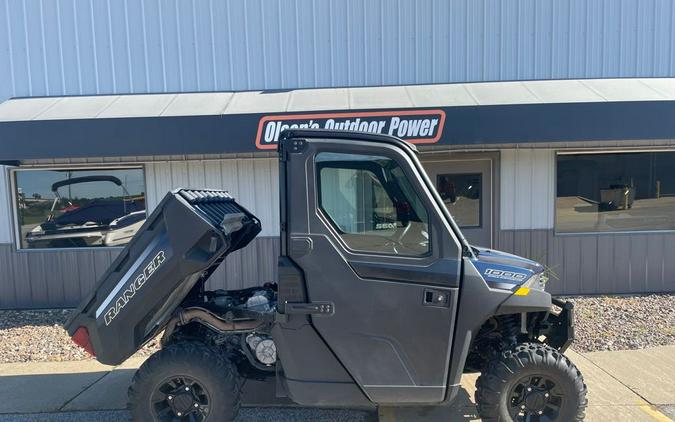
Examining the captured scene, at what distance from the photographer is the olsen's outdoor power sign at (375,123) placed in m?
6.23

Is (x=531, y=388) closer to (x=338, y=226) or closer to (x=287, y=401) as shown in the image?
(x=338, y=226)

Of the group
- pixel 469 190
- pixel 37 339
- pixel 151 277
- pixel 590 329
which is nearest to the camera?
pixel 151 277

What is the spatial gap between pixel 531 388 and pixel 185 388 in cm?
246

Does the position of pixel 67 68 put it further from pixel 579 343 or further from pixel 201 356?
pixel 579 343

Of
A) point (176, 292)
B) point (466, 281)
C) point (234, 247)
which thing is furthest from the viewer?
point (234, 247)

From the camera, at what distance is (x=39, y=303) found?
7496 millimetres

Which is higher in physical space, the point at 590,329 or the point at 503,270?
the point at 503,270

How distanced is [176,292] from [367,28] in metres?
5.71

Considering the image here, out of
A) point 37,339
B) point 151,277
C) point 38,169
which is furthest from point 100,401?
point 38,169

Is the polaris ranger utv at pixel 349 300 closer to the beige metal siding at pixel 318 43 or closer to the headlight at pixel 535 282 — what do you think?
the headlight at pixel 535 282

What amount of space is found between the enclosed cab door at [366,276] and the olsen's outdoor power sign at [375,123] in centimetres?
317

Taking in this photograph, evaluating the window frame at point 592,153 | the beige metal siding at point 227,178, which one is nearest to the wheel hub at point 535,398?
the window frame at point 592,153

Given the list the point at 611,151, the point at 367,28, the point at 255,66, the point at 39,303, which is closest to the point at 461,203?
the point at 611,151

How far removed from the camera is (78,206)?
7.53 meters
